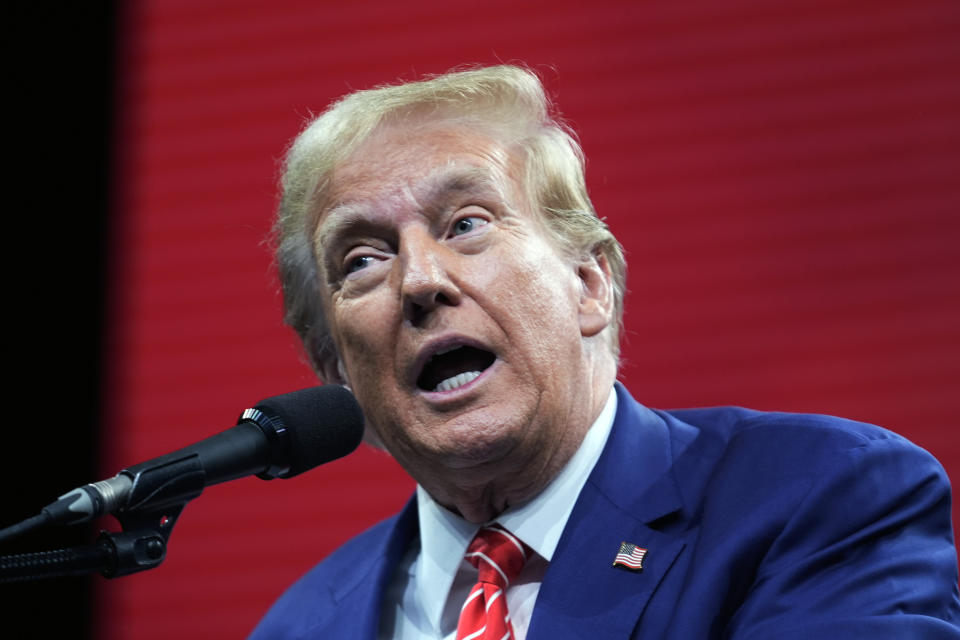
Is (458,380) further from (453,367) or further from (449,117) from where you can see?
(449,117)

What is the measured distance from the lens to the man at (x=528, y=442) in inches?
59.4

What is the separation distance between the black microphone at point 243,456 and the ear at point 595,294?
0.65 m

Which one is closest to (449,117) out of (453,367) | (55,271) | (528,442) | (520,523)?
(453,367)

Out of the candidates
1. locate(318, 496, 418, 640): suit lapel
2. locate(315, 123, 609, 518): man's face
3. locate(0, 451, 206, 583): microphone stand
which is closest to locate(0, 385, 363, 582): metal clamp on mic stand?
locate(0, 451, 206, 583): microphone stand

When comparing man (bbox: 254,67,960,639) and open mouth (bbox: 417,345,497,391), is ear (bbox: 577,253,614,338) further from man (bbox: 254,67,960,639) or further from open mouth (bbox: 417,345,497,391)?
open mouth (bbox: 417,345,497,391)

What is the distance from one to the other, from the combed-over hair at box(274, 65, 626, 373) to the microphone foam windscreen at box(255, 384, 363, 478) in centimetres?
70

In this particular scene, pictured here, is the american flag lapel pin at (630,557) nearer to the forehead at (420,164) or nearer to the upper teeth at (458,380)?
the upper teeth at (458,380)

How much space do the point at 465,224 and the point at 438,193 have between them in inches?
3.0

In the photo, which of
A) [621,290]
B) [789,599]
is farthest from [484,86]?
[789,599]

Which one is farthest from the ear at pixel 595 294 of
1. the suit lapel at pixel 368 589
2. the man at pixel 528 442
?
the suit lapel at pixel 368 589

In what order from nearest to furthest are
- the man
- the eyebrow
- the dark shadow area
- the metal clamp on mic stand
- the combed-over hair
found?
the metal clamp on mic stand < the man < the eyebrow < the combed-over hair < the dark shadow area

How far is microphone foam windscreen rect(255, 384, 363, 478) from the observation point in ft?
4.36

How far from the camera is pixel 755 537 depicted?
5.08 ft

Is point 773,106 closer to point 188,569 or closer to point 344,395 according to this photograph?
point 344,395
